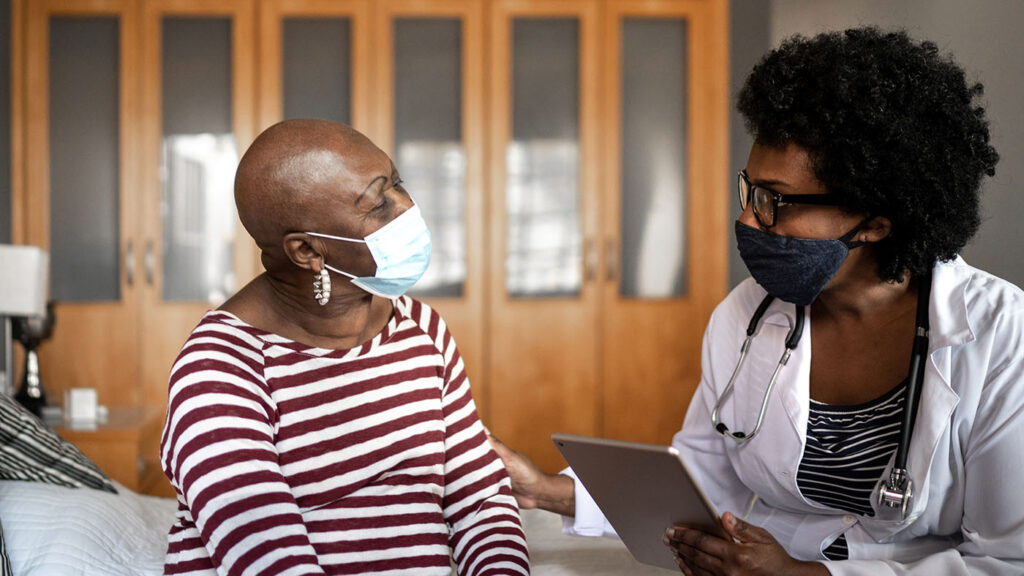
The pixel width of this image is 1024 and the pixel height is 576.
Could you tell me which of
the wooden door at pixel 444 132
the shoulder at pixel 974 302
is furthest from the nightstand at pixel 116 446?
the shoulder at pixel 974 302

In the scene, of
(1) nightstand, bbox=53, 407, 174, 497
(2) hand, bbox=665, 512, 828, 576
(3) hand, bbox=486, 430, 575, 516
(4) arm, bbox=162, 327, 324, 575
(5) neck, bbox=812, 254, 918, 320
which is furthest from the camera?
(1) nightstand, bbox=53, 407, 174, 497

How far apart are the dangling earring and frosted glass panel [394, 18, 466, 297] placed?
2.55 metres

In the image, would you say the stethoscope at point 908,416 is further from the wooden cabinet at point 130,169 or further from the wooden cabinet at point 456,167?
the wooden cabinet at point 130,169

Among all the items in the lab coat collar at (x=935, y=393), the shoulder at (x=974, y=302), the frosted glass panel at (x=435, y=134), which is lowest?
the lab coat collar at (x=935, y=393)

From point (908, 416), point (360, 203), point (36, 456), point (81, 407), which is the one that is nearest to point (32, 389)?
point (81, 407)

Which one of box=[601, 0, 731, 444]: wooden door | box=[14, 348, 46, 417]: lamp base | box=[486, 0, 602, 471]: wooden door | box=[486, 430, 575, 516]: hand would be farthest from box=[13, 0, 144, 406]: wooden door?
box=[486, 430, 575, 516]: hand

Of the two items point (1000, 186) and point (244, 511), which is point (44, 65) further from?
point (1000, 186)

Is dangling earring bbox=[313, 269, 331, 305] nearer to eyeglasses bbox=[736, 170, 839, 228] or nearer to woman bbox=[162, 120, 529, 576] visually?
woman bbox=[162, 120, 529, 576]

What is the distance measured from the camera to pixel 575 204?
387 cm

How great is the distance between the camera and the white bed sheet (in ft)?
4.91

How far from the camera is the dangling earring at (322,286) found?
1.25m

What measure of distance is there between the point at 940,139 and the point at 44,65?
355cm

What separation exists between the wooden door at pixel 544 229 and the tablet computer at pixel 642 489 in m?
2.45

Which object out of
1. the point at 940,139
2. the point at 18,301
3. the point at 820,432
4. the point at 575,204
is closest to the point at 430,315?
the point at 820,432
